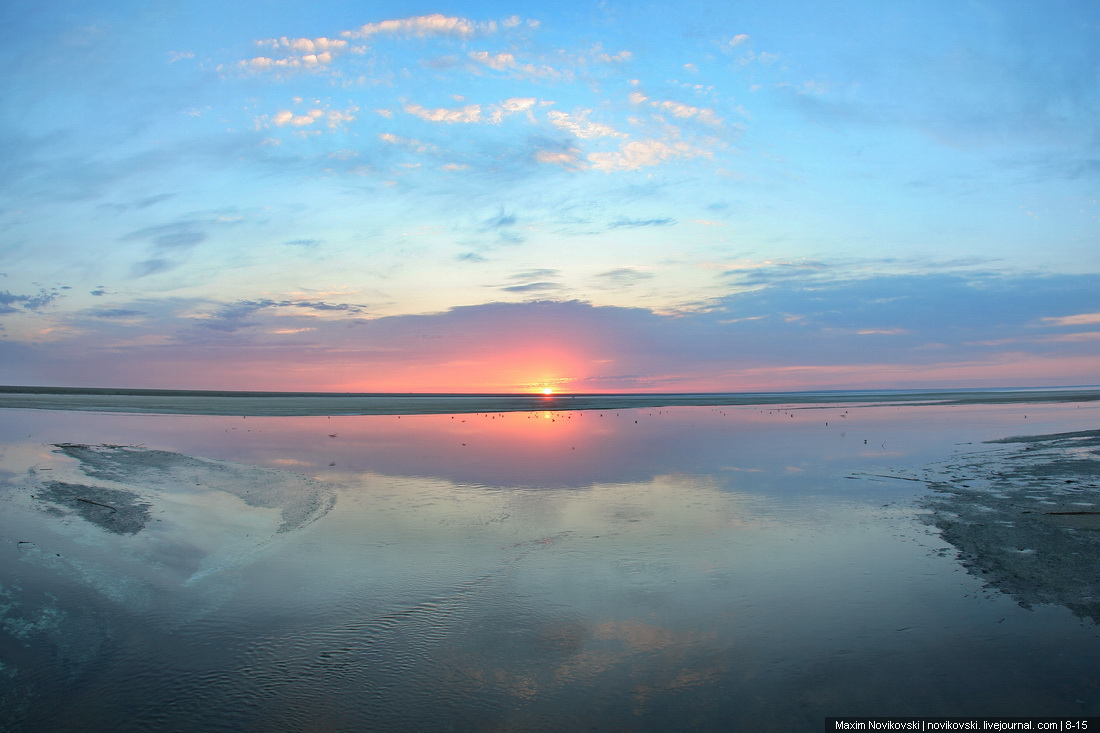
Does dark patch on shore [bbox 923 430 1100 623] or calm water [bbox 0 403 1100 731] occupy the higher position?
dark patch on shore [bbox 923 430 1100 623]

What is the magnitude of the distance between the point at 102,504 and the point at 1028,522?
960 inches

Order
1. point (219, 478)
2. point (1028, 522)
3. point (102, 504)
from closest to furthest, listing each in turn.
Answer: point (1028, 522)
point (102, 504)
point (219, 478)

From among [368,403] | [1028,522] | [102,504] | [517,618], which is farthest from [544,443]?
[368,403]

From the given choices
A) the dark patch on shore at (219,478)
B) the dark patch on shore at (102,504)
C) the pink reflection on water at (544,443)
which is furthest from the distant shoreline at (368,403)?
the dark patch on shore at (102,504)

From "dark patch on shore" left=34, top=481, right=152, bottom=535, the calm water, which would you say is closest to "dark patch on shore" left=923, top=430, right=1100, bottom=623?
the calm water

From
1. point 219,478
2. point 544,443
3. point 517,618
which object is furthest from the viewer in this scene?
point 544,443

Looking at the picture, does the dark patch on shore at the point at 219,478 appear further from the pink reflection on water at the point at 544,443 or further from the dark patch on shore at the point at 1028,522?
the dark patch on shore at the point at 1028,522

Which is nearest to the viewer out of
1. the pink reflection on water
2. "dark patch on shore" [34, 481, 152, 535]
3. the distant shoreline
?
"dark patch on shore" [34, 481, 152, 535]

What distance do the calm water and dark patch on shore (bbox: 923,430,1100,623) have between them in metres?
0.70

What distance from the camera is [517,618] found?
9633 mm

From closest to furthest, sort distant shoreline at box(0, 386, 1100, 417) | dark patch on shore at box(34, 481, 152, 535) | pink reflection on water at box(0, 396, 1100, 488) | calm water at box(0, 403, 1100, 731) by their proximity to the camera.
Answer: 1. calm water at box(0, 403, 1100, 731)
2. dark patch on shore at box(34, 481, 152, 535)
3. pink reflection on water at box(0, 396, 1100, 488)
4. distant shoreline at box(0, 386, 1100, 417)

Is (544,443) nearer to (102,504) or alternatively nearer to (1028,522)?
(102,504)

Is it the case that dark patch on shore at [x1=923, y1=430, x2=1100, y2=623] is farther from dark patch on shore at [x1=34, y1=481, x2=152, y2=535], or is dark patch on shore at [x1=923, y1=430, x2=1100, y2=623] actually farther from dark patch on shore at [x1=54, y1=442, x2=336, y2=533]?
dark patch on shore at [x1=34, y1=481, x2=152, y2=535]

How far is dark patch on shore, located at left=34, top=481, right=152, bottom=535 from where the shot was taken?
15.4 meters
